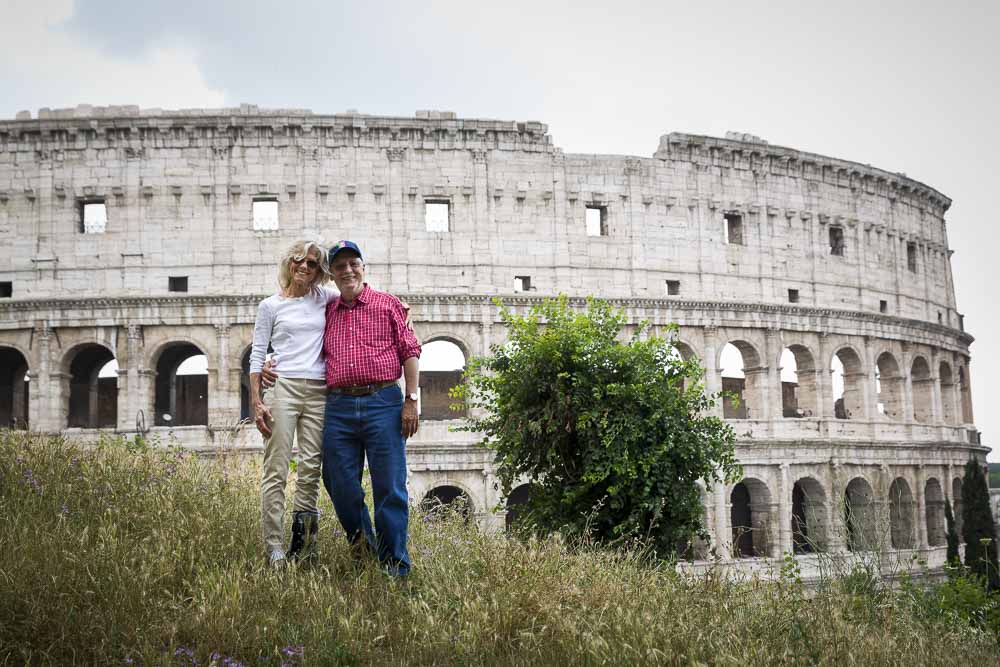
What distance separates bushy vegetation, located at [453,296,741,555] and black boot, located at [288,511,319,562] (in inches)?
345

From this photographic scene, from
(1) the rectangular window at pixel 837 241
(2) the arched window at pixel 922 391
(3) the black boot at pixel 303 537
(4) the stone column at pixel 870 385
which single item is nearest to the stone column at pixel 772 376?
(4) the stone column at pixel 870 385

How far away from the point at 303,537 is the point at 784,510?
2257cm

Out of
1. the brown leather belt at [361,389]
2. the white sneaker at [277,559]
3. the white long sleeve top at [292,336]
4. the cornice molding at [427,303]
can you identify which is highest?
the cornice molding at [427,303]

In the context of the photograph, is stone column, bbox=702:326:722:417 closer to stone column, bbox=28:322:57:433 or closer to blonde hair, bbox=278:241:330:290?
stone column, bbox=28:322:57:433

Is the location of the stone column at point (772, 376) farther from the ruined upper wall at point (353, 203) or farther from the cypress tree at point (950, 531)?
the cypress tree at point (950, 531)

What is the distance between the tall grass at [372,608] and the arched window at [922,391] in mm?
26329

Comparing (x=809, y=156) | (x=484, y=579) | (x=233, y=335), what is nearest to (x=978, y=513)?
(x=809, y=156)

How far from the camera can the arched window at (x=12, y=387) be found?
88.2 feet

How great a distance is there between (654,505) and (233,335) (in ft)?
45.9

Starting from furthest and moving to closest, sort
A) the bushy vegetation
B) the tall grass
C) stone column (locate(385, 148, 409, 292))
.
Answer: stone column (locate(385, 148, 409, 292)) < the bushy vegetation < the tall grass

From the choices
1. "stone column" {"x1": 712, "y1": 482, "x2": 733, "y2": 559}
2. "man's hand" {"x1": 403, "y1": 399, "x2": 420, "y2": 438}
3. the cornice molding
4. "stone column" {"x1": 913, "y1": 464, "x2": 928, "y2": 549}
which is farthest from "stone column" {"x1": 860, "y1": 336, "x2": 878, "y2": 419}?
"man's hand" {"x1": 403, "y1": 399, "x2": 420, "y2": 438}

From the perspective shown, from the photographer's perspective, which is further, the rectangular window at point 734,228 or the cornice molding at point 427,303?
the rectangular window at point 734,228

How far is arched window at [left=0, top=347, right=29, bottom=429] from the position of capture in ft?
88.2

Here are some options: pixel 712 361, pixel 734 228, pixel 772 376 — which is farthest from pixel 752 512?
pixel 734 228
